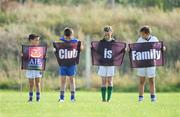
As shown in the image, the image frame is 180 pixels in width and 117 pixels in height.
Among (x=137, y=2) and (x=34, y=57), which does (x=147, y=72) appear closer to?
(x=34, y=57)

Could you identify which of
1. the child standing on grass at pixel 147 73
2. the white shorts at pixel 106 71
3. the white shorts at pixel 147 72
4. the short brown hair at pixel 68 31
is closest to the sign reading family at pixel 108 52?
the white shorts at pixel 106 71

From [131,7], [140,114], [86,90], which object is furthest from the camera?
[131,7]

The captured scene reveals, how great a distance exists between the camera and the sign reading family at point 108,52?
21859mm

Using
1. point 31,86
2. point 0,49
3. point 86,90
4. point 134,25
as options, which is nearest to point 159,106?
point 31,86

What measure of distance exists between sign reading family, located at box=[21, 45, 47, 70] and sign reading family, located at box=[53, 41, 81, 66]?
0.51m

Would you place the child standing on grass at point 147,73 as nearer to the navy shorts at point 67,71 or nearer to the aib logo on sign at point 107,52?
the aib logo on sign at point 107,52

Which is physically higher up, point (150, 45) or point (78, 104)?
point (150, 45)

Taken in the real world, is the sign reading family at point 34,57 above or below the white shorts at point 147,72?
above

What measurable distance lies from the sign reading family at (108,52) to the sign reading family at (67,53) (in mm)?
605

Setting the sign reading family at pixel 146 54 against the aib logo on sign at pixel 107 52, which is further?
the aib logo on sign at pixel 107 52

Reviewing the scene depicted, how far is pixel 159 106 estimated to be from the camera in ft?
63.8

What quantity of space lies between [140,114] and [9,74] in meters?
17.8

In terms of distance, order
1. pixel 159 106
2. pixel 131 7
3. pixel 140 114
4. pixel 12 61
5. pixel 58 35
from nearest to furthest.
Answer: pixel 140 114 → pixel 159 106 → pixel 12 61 → pixel 58 35 → pixel 131 7

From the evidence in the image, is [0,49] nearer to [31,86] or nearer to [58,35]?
[58,35]
